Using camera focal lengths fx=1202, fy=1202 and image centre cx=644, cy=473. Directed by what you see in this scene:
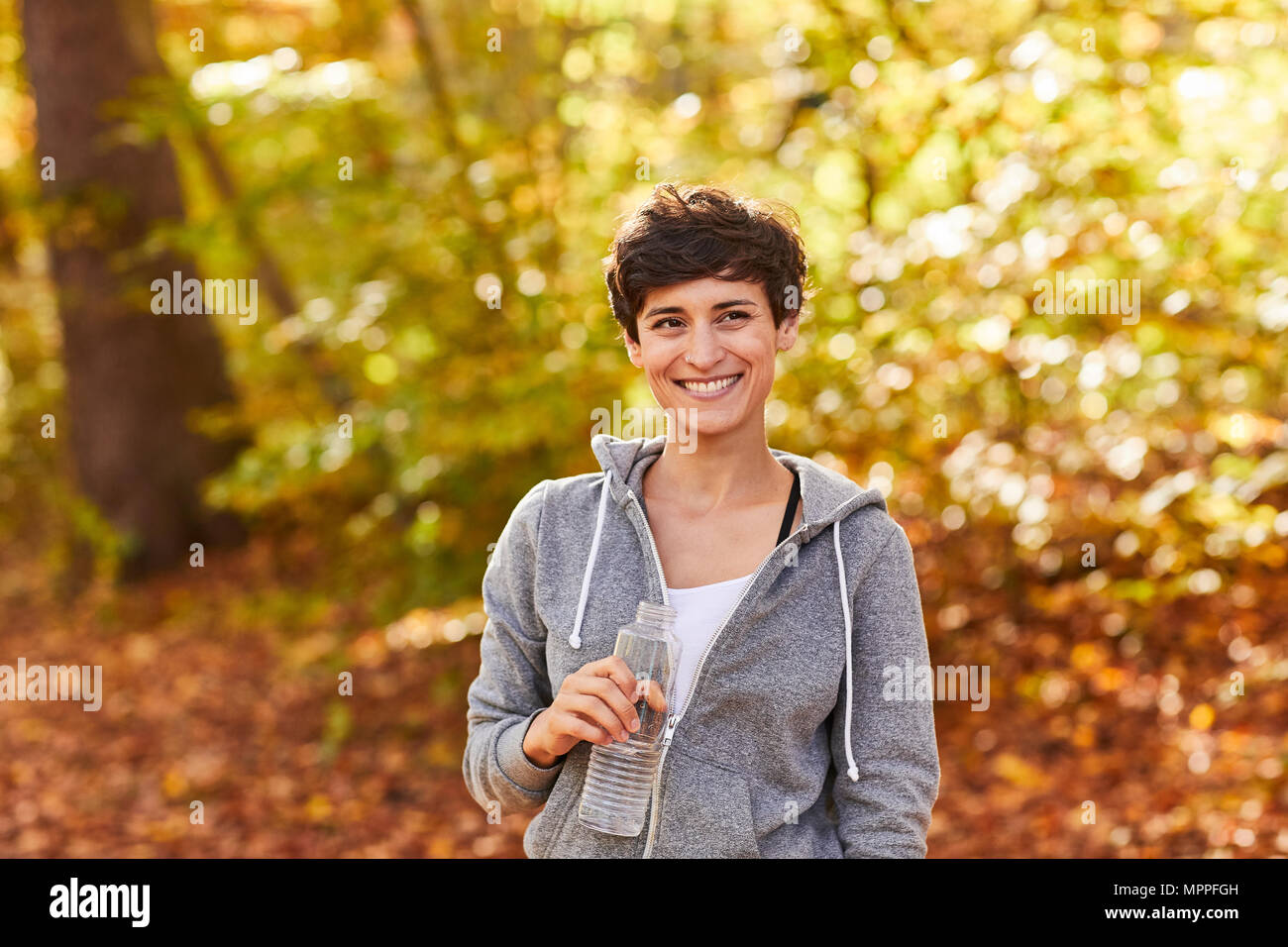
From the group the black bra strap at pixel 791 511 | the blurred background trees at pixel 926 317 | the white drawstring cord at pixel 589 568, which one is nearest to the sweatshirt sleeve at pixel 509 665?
the white drawstring cord at pixel 589 568

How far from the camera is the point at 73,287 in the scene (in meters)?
10.4

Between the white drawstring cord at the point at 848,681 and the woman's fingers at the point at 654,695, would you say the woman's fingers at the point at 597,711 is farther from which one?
the white drawstring cord at the point at 848,681

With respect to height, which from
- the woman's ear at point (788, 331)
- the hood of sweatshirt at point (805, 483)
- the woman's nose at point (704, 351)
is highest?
the woman's ear at point (788, 331)

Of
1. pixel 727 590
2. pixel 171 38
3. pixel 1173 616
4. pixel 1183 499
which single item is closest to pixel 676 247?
pixel 727 590

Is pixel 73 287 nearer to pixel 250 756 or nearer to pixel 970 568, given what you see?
pixel 250 756

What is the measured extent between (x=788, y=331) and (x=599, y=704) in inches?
33.3

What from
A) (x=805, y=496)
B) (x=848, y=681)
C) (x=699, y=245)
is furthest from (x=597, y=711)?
(x=699, y=245)

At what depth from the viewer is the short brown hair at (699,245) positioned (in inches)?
86.6

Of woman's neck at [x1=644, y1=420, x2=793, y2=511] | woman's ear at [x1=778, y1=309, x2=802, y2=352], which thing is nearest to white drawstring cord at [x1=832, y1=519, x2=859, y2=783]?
woman's neck at [x1=644, y1=420, x2=793, y2=511]

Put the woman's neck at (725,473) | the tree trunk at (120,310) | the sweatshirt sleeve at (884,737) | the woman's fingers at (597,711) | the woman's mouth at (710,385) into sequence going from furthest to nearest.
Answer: the tree trunk at (120,310) < the woman's neck at (725,473) < the woman's mouth at (710,385) < the sweatshirt sleeve at (884,737) < the woman's fingers at (597,711)

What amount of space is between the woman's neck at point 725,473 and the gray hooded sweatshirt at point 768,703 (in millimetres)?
95

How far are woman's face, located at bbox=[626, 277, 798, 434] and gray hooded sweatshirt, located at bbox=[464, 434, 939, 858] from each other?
21cm

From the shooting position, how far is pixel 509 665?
7.55ft

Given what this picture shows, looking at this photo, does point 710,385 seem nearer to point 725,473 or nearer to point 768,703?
point 725,473
